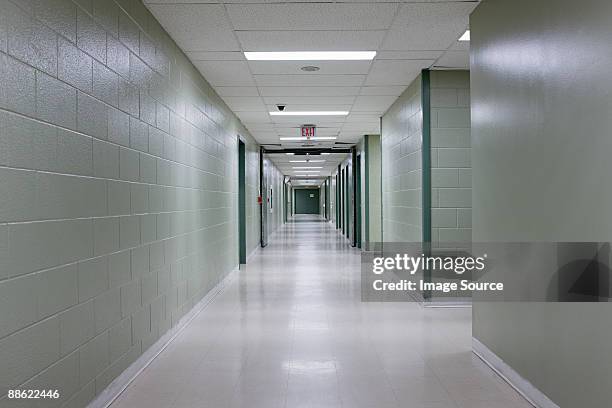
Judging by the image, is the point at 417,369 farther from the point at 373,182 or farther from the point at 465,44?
the point at 373,182

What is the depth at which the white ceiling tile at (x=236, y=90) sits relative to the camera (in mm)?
7578

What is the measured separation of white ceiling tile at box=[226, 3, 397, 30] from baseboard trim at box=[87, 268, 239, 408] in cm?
281

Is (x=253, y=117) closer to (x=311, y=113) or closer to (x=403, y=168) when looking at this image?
(x=311, y=113)

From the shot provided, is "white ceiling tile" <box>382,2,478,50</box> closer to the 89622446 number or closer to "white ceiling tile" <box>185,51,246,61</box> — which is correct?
"white ceiling tile" <box>185,51,246,61</box>

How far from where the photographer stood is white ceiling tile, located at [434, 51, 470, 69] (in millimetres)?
5986

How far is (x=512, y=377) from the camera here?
3840 mm

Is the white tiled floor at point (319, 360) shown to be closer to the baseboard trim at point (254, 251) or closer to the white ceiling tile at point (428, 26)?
the white ceiling tile at point (428, 26)

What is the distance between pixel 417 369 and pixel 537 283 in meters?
1.23

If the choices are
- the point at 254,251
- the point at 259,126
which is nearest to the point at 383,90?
the point at 259,126

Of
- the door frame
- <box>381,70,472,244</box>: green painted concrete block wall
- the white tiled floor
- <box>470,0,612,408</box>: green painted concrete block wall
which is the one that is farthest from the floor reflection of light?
the door frame

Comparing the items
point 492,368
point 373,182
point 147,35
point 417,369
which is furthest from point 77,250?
point 373,182

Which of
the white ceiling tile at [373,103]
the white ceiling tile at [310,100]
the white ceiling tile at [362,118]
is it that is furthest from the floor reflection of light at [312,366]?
the white ceiling tile at [362,118]

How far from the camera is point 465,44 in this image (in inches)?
222

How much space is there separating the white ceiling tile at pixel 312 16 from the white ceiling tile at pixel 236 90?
2.61 meters
